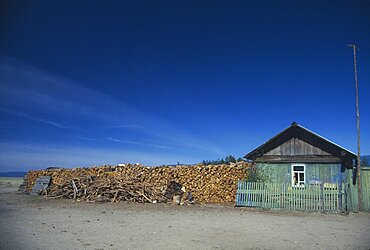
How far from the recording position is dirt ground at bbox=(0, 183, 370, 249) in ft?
23.6

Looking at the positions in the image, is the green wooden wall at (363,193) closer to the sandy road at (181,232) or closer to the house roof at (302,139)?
the house roof at (302,139)

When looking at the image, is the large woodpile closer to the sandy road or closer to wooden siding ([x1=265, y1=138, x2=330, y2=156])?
wooden siding ([x1=265, y1=138, x2=330, y2=156])

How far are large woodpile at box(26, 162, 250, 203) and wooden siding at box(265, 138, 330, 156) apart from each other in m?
2.39

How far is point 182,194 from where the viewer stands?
18.5m

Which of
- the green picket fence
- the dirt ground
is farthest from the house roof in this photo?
the dirt ground

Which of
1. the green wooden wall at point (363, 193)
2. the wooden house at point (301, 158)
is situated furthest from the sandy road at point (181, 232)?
the wooden house at point (301, 158)

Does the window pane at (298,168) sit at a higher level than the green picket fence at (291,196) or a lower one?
higher

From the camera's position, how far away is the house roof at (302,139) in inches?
642

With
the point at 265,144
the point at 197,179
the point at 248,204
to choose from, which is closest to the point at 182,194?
the point at 197,179

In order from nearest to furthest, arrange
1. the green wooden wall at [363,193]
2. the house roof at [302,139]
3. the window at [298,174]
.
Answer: the green wooden wall at [363,193]
the house roof at [302,139]
the window at [298,174]

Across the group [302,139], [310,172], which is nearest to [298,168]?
[310,172]

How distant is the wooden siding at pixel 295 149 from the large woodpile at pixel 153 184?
239 centimetres

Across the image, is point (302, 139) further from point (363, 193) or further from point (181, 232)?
point (181, 232)

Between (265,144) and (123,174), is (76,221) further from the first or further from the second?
(265,144)
